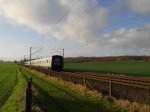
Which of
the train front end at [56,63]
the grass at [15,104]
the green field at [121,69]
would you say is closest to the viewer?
the grass at [15,104]

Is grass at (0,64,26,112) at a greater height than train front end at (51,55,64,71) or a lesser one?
lesser

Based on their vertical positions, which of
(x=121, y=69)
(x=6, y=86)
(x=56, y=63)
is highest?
(x=56, y=63)

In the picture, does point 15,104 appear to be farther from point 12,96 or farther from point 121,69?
point 121,69

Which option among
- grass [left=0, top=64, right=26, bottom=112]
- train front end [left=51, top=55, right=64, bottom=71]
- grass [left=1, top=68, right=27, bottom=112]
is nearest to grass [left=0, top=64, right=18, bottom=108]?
grass [left=0, top=64, right=26, bottom=112]

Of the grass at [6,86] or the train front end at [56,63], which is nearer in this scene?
the grass at [6,86]

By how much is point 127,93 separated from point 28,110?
27.4 feet

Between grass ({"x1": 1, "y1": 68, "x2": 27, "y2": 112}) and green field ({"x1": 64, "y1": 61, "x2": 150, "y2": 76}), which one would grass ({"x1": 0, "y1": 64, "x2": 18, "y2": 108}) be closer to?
grass ({"x1": 1, "y1": 68, "x2": 27, "y2": 112})

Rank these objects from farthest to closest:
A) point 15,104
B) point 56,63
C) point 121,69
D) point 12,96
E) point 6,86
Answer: point 121,69
point 56,63
point 6,86
point 12,96
point 15,104

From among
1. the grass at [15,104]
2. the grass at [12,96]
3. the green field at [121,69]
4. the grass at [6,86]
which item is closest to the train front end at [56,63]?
the green field at [121,69]

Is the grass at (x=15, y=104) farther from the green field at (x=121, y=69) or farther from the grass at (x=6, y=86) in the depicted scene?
the green field at (x=121, y=69)

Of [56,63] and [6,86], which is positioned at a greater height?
[56,63]

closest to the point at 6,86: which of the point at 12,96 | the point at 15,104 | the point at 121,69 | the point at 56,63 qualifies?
the point at 12,96

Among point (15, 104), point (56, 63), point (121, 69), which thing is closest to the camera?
point (15, 104)

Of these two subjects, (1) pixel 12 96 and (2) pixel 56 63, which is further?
(2) pixel 56 63
